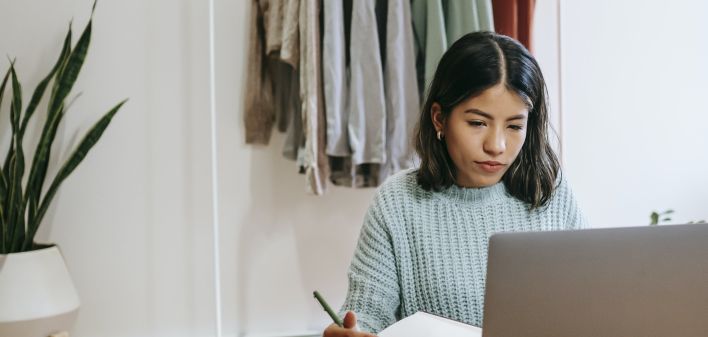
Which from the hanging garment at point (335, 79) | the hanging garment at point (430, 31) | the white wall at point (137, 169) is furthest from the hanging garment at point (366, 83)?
the white wall at point (137, 169)

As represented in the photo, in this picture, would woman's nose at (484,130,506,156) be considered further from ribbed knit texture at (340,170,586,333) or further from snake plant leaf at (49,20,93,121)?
snake plant leaf at (49,20,93,121)

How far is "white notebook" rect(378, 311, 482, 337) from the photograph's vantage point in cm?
72

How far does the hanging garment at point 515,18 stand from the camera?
182 cm

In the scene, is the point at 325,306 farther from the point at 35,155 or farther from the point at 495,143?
the point at 35,155

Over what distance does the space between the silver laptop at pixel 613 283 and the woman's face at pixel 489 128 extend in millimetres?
412

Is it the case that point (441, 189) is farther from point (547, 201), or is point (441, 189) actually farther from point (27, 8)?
point (27, 8)

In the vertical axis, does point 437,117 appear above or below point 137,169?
above

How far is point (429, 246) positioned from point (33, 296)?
3.34ft

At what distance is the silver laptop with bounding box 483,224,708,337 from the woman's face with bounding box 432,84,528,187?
16.2 inches

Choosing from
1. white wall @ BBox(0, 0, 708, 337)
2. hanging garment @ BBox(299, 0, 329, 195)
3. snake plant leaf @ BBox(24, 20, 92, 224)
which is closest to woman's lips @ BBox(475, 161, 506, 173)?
hanging garment @ BBox(299, 0, 329, 195)

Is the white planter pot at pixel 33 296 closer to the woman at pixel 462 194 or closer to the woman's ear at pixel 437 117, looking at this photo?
the woman at pixel 462 194

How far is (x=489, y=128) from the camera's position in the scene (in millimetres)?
976

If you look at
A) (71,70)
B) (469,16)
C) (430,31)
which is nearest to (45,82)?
(71,70)

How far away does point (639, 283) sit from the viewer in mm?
557
